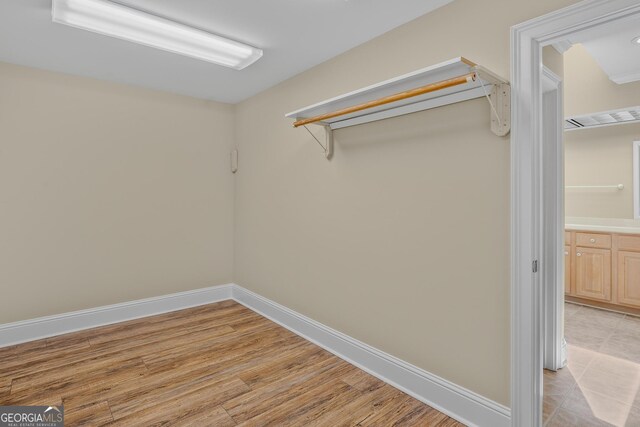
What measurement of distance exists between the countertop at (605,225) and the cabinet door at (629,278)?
24cm

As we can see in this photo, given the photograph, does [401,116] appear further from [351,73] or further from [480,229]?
[480,229]

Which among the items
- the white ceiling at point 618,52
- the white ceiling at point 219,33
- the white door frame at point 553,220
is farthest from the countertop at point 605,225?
the white ceiling at point 219,33

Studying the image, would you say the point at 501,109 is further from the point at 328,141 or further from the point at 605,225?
the point at 605,225

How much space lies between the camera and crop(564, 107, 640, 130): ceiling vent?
11.7ft

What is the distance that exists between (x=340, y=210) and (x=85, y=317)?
8.42 ft

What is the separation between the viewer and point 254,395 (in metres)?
2.17

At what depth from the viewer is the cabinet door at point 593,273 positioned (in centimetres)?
369

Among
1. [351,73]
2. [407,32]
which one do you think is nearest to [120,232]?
[351,73]

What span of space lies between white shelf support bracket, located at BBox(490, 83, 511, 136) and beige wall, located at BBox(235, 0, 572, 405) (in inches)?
2.4

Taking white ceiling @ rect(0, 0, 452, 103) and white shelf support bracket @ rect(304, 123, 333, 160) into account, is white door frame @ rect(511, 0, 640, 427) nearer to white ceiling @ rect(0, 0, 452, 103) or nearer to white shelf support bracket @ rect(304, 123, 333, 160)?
white ceiling @ rect(0, 0, 452, 103)

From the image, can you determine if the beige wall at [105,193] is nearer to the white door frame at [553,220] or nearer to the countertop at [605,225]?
the white door frame at [553,220]

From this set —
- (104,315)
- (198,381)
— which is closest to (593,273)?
(198,381)

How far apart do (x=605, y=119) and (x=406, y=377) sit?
3.72 metres

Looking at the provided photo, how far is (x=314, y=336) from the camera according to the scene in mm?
2910
